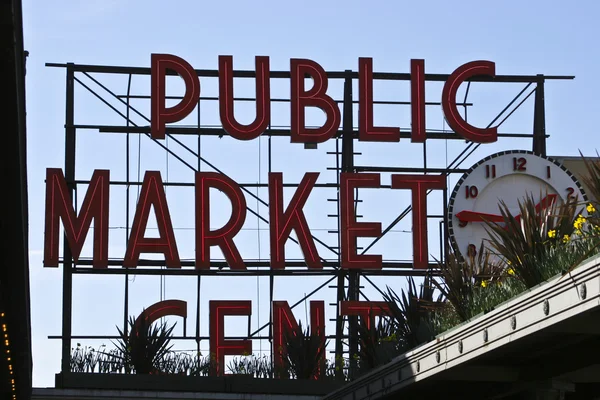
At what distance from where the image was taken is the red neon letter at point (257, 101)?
35.4m

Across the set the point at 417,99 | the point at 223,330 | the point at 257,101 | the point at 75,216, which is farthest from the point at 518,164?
the point at 75,216

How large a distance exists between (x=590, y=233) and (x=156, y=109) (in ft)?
79.7

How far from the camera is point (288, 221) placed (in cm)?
3488

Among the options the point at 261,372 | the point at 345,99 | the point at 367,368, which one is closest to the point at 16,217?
the point at 367,368

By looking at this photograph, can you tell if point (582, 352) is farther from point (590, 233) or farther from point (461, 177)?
point (461, 177)

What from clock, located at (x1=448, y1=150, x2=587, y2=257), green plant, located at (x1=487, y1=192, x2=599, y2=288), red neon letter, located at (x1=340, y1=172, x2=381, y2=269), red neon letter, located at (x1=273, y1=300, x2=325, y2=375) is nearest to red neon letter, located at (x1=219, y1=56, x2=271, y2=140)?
red neon letter, located at (x1=340, y1=172, x2=381, y2=269)

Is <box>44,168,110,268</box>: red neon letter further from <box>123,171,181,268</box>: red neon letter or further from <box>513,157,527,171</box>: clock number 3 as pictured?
<box>513,157,527,171</box>: clock number 3

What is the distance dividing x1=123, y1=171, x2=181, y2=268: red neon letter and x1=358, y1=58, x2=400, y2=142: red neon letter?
6.04m

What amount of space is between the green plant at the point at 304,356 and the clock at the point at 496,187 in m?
7.23

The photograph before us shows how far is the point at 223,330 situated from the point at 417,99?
879 centimetres

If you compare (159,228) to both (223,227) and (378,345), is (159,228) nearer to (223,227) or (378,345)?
(223,227)

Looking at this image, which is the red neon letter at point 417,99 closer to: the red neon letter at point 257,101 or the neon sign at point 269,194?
the neon sign at point 269,194

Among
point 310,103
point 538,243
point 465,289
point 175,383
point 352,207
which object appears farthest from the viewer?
point 310,103

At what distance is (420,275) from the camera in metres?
35.0
